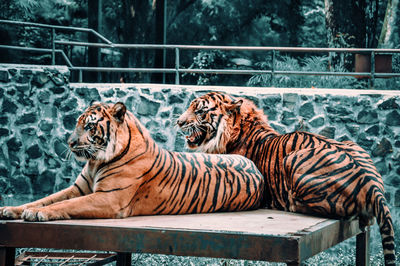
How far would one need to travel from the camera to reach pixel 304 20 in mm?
18234

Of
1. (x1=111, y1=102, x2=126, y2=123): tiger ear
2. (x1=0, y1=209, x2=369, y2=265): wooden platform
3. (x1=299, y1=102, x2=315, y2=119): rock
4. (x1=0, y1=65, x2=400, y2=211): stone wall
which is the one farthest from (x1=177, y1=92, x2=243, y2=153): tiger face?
(x1=299, y1=102, x2=315, y2=119): rock

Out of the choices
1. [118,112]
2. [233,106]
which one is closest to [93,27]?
[233,106]

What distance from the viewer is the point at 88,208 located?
13.3 ft

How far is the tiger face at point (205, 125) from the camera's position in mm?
5621

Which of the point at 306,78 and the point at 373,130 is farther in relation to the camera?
the point at 306,78

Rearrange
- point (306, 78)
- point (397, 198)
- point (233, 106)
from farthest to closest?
point (306, 78) → point (397, 198) → point (233, 106)

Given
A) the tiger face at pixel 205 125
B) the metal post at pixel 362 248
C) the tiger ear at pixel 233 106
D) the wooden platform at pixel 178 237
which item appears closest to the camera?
the wooden platform at pixel 178 237

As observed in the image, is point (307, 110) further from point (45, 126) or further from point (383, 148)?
point (45, 126)

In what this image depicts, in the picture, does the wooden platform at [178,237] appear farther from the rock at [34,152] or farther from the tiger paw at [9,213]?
the rock at [34,152]

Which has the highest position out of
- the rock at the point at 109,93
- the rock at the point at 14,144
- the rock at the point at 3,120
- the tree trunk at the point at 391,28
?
the tree trunk at the point at 391,28

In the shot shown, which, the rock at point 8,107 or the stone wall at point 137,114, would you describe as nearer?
the stone wall at point 137,114

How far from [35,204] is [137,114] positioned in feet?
17.4

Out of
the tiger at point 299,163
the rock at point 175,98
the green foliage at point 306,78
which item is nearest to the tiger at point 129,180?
the tiger at point 299,163

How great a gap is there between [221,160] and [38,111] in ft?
18.0
